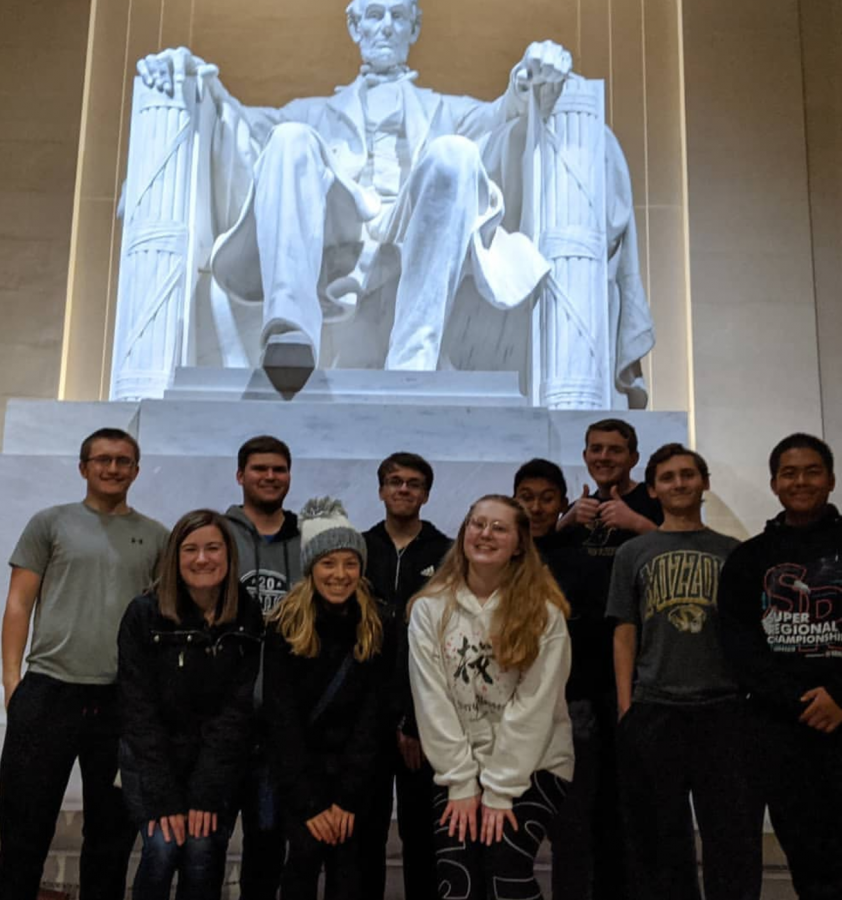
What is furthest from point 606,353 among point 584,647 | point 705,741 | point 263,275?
point 705,741

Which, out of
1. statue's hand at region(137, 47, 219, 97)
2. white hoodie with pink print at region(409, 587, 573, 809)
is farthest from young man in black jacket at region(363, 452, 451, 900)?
statue's hand at region(137, 47, 219, 97)

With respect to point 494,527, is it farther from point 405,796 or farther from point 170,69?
point 170,69

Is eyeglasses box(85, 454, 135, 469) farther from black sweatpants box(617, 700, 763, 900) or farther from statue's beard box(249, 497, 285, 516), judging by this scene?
black sweatpants box(617, 700, 763, 900)

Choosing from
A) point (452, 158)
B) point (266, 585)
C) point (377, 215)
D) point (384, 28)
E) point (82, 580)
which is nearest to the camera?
point (82, 580)

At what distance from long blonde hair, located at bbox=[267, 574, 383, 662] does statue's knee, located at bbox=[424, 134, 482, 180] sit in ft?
7.48

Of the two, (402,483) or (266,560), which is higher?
(402,483)

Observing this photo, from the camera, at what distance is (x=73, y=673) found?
2.70 m

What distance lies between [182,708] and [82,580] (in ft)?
1.46

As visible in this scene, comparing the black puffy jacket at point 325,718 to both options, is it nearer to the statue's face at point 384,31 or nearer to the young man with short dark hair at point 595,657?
the young man with short dark hair at point 595,657

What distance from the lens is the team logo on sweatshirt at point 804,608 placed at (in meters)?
2.50

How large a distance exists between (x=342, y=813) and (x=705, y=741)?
2.57ft

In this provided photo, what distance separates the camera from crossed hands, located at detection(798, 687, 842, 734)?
2.42 metres

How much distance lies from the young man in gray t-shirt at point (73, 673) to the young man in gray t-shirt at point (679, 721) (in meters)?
1.15

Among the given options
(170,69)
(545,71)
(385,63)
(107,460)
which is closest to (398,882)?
(107,460)
